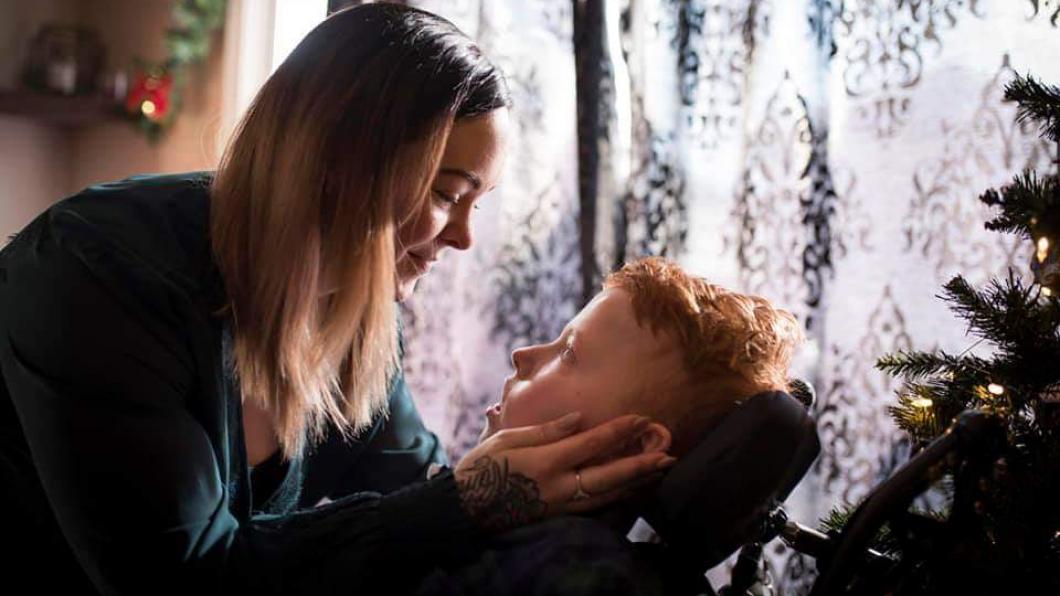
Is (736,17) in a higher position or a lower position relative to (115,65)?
higher

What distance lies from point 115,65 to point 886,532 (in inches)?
106

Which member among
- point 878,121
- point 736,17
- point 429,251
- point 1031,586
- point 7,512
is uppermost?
point 736,17

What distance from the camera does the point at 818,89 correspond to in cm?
195

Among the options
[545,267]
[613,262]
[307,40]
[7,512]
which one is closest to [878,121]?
[613,262]

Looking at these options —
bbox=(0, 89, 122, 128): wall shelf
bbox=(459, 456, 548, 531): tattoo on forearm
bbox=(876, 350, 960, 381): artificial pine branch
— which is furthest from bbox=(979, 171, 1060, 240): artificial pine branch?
bbox=(0, 89, 122, 128): wall shelf

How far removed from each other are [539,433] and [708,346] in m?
0.21

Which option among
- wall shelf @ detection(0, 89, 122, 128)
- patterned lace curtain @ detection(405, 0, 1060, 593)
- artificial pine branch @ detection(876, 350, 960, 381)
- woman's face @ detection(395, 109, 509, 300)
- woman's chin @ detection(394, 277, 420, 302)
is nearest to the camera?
artificial pine branch @ detection(876, 350, 960, 381)

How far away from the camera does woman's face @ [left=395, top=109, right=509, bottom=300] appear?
1.30 meters

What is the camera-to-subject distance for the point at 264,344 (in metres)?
1.26

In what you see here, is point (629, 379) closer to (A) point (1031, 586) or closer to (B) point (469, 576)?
(B) point (469, 576)

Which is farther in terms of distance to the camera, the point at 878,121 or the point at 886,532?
the point at 878,121

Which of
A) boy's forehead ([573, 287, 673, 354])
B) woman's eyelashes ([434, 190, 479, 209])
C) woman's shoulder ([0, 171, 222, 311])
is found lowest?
boy's forehead ([573, 287, 673, 354])

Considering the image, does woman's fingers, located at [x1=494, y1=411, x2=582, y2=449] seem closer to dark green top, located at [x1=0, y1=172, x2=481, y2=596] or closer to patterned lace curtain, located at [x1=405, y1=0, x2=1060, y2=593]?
dark green top, located at [x1=0, y1=172, x2=481, y2=596]

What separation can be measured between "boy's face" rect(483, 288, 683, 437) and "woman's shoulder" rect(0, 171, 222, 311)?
0.38 m
